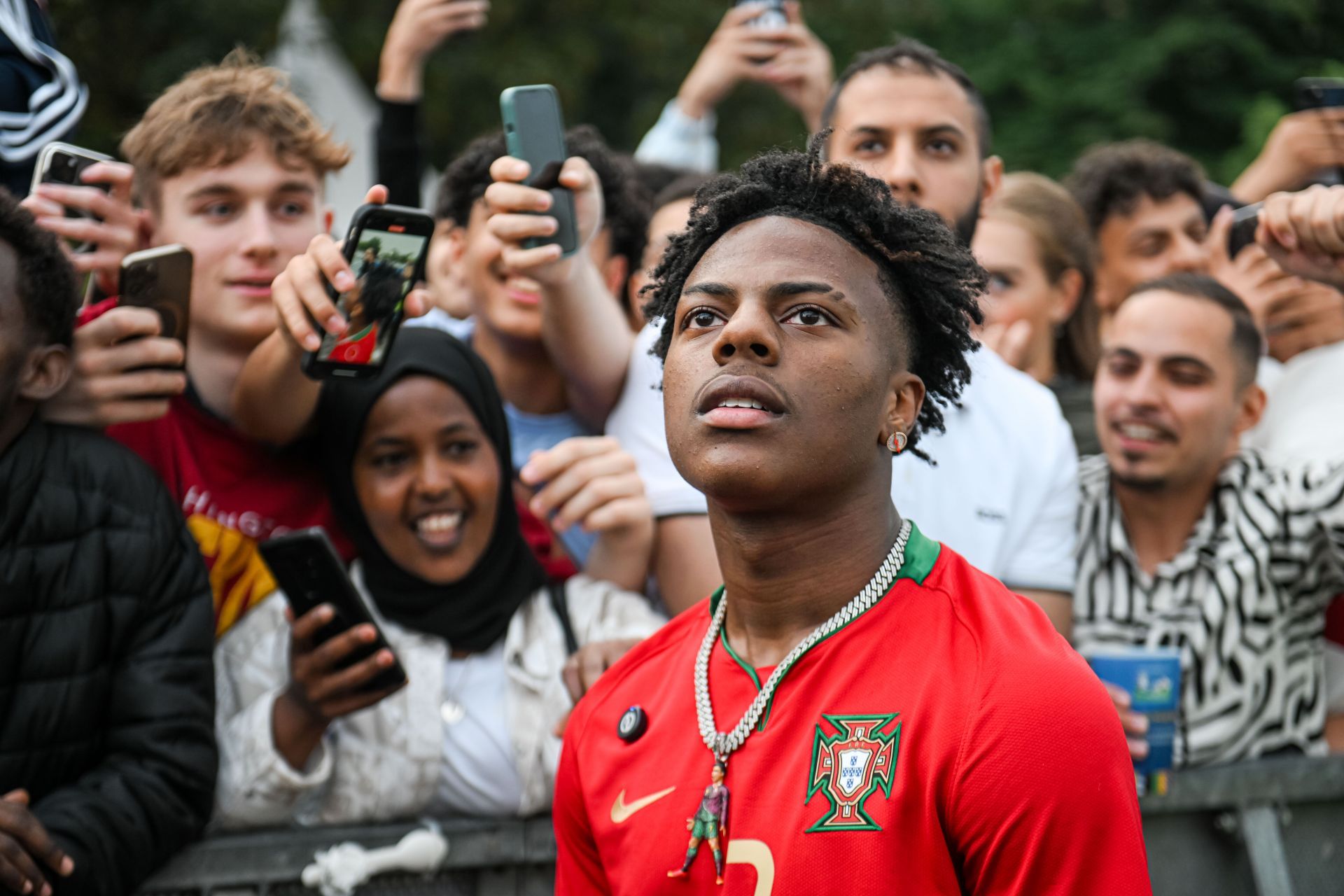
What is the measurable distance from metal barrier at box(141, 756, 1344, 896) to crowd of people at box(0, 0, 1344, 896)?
0.32 ft

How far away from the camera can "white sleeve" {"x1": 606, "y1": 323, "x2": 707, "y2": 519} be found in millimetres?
3926

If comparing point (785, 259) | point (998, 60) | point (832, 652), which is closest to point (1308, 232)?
point (785, 259)

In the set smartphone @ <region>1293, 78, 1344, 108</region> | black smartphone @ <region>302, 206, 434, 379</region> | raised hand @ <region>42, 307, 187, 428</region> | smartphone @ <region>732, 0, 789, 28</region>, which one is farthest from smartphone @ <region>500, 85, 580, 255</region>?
smartphone @ <region>1293, 78, 1344, 108</region>

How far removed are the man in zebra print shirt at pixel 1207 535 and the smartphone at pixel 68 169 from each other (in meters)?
3.00

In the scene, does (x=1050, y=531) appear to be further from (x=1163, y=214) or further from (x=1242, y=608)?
(x=1163, y=214)

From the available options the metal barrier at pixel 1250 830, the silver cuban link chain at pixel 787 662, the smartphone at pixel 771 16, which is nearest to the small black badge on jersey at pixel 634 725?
the silver cuban link chain at pixel 787 662

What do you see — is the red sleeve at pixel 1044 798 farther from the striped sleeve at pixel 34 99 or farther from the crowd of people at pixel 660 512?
the striped sleeve at pixel 34 99

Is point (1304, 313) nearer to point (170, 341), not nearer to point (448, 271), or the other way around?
point (448, 271)

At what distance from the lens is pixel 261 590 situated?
148 inches

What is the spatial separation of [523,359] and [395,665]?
4.61ft

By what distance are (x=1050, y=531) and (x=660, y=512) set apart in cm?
111

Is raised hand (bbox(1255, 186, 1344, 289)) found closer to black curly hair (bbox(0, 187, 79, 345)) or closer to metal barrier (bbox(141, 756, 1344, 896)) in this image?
metal barrier (bbox(141, 756, 1344, 896))

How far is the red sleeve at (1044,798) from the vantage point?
6.90 ft

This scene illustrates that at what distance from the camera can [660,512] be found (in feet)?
12.9
